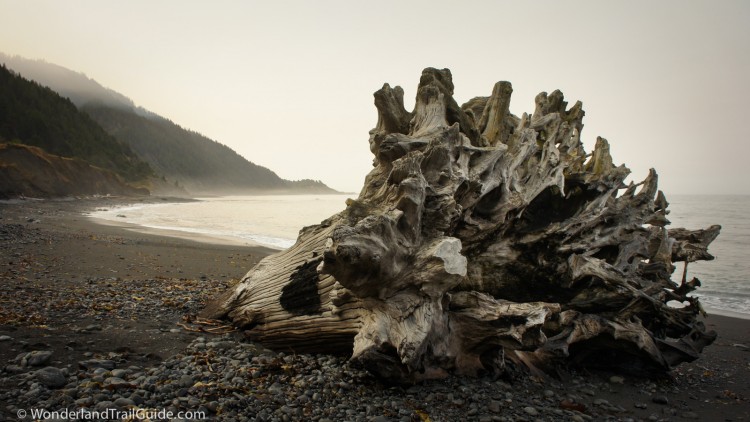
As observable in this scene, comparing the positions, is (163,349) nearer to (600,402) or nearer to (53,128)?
(600,402)

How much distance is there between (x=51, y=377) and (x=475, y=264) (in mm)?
4137

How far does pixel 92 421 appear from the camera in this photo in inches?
98.2

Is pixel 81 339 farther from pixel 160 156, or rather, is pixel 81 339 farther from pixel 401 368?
pixel 160 156

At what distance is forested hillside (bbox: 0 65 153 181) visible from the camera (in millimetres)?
Answer: 48656

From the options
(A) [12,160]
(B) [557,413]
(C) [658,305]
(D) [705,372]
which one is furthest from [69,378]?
(A) [12,160]

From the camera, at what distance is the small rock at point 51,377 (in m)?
2.85

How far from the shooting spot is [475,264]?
4.89m

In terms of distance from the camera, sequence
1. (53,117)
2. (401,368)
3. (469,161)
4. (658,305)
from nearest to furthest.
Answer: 1. (401,368)
2. (658,305)
3. (469,161)
4. (53,117)

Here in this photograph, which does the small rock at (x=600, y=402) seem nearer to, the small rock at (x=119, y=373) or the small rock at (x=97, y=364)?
the small rock at (x=119, y=373)

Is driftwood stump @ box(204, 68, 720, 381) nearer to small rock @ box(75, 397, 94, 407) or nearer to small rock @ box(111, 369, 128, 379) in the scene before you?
small rock @ box(111, 369, 128, 379)

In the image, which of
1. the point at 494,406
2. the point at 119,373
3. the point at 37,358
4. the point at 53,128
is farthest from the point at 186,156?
the point at 494,406

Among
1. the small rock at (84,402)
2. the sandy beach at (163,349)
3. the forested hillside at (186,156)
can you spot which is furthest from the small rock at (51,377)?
the forested hillside at (186,156)

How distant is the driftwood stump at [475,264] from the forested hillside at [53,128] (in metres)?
55.7

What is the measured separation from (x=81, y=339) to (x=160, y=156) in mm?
149721
